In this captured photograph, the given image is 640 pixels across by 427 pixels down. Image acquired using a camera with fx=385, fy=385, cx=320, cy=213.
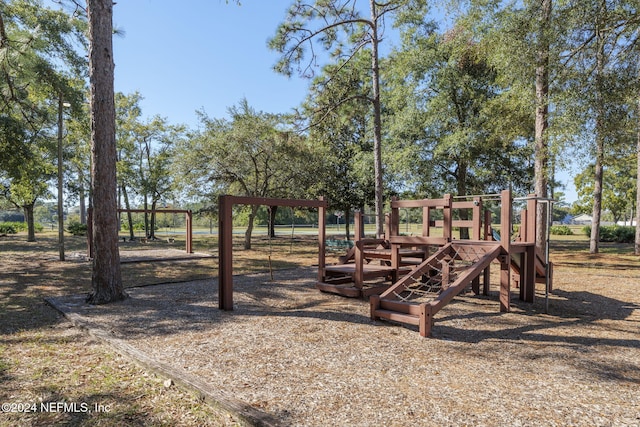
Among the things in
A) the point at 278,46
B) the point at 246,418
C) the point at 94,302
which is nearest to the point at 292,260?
the point at 278,46

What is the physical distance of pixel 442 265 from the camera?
271 inches

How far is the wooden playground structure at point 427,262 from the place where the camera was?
5.55 meters

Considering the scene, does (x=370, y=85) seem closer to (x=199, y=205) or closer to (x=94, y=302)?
(x=199, y=205)

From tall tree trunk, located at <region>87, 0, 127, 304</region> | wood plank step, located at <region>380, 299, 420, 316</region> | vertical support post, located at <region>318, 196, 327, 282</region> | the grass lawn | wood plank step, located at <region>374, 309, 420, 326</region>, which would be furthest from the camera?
vertical support post, located at <region>318, 196, 327, 282</region>

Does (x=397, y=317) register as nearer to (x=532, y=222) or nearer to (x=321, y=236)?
(x=321, y=236)

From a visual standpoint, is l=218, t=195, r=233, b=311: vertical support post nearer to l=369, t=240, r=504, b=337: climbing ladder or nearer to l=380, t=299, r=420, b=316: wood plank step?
l=369, t=240, r=504, b=337: climbing ladder

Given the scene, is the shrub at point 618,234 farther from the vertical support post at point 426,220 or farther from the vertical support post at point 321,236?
the vertical support post at point 321,236

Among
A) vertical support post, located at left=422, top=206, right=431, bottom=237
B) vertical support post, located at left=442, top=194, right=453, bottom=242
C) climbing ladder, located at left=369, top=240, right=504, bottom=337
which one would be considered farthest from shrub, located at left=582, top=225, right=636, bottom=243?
vertical support post, located at left=442, top=194, right=453, bottom=242

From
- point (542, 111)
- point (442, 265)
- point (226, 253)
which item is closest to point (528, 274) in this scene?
point (442, 265)

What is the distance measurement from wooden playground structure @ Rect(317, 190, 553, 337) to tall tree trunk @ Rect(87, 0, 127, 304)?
401 centimetres

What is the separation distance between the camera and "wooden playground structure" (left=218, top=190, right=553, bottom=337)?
555 centimetres

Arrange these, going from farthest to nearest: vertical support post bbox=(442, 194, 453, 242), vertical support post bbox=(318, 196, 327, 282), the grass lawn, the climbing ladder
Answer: vertical support post bbox=(318, 196, 327, 282) < vertical support post bbox=(442, 194, 453, 242) < the climbing ladder < the grass lawn

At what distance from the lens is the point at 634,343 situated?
4699mm

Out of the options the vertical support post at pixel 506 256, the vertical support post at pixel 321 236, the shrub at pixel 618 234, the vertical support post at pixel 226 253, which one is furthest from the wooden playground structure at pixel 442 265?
the shrub at pixel 618 234
